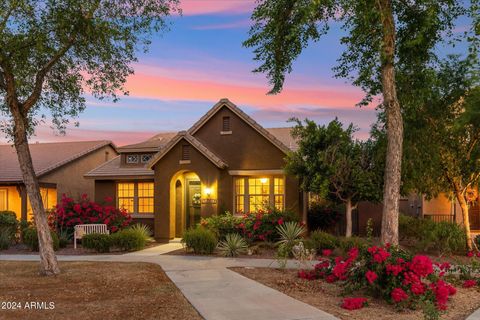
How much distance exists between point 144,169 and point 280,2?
11.6 meters

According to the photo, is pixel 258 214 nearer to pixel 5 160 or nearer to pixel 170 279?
pixel 170 279

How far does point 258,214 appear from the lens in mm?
17938

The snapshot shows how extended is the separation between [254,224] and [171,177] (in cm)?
457

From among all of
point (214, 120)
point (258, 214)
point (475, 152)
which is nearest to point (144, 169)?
point (214, 120)

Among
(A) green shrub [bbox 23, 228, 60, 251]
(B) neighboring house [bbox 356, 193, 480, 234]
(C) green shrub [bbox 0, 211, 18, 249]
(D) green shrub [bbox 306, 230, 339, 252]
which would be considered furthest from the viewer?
(B) neighboring house [bbox 356, 193, 480, 234]

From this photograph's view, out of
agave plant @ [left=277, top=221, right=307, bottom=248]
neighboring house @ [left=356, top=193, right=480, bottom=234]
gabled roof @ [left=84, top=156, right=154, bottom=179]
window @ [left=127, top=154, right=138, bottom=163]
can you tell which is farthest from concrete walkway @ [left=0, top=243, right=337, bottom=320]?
neighboring house @ [left=356, top=193, right=480, bottom=234]

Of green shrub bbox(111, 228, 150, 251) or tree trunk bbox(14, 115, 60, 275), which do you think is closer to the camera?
tree trunk bbox(14, 115, 60, 275)

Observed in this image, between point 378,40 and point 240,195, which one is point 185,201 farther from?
point 378,40

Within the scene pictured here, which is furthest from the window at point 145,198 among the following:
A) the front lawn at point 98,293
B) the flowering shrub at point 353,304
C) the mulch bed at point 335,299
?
the flowering shrub at point 353,304

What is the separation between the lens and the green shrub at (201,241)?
616 inches

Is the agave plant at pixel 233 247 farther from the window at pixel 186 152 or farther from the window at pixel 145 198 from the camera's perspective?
the window at pixel 145 198

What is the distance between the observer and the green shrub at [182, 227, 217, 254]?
15.6m

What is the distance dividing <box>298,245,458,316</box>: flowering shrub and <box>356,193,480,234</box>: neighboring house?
1255cm

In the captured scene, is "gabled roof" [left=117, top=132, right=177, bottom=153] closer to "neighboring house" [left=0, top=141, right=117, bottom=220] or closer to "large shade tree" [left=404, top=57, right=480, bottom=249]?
"neighboring house" [left=0, top=141, right=117, bottom=220]
